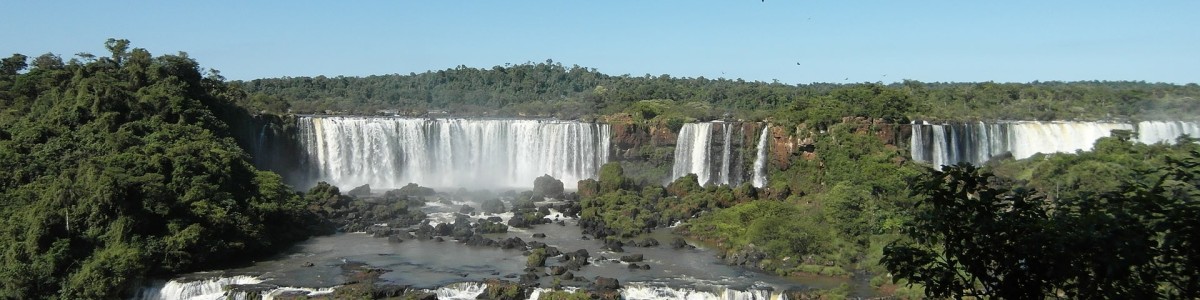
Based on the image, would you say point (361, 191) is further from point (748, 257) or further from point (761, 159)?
point (748, 257)

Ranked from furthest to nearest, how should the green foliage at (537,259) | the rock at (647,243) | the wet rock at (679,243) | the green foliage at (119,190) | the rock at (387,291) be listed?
the rock at (647,243) → the wet rock at (679,243) → the green foliage at (537,259) → the green foliage at (119,190) → the rock at (387,291)

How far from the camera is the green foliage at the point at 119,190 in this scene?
22.9 m

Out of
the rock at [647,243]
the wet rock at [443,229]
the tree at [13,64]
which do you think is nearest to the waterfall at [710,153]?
the rock at [647,243]

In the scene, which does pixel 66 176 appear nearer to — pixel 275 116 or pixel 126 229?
pixel 126 229

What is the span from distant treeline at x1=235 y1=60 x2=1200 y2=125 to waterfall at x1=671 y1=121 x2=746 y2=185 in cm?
238

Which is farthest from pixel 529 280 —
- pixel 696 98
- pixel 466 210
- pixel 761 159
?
pixel 696 98

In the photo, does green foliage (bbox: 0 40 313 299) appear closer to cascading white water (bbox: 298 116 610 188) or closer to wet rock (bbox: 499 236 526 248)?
wet rock (bbox: 499 236 526 248)

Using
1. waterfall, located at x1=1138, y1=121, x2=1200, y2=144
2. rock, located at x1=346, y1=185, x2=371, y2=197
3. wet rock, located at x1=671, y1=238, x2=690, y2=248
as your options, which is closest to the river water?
wet rock, located at x1=671, y1=238, x2=690, y2=248

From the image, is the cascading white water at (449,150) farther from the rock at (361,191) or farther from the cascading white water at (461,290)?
the cascading white water at (461,290)

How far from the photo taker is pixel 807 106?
40188 millimetres

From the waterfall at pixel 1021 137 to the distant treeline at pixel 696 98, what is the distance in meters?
2.11

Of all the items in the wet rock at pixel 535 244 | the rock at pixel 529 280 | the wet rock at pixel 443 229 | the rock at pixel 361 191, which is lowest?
the rock at pixel 529 280

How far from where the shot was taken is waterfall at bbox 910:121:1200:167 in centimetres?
3722

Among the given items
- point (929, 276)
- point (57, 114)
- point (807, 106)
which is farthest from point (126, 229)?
point (807, 106)
